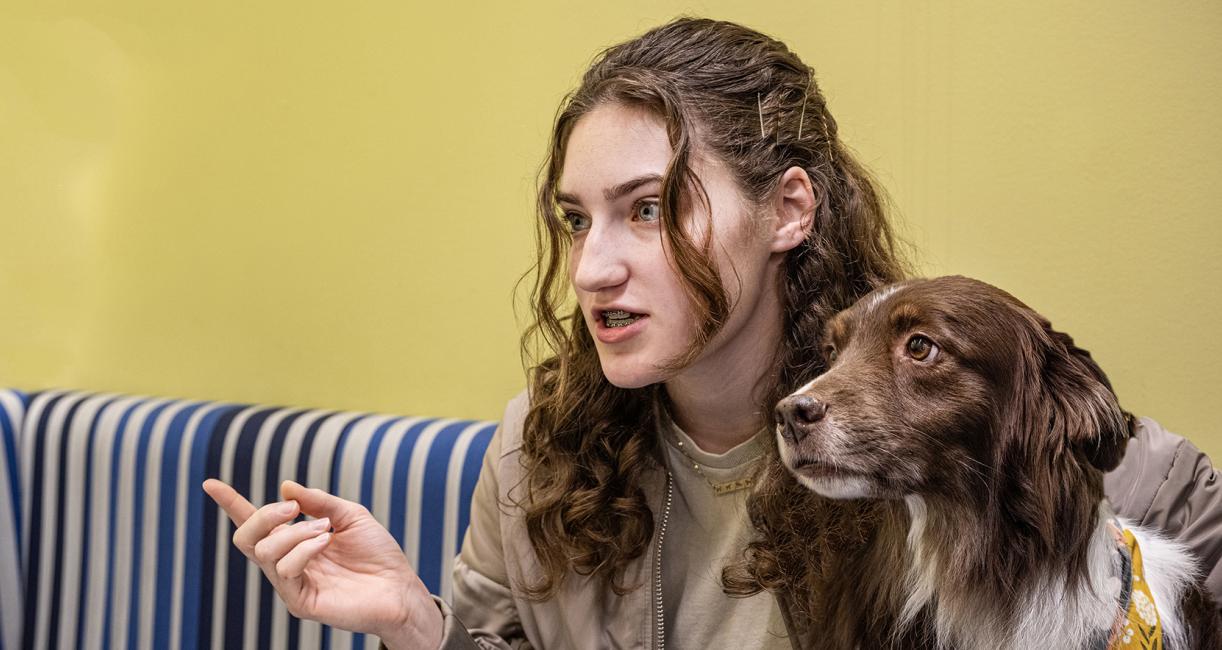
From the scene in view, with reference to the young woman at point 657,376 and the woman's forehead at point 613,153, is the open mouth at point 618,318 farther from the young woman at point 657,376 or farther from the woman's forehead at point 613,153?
the woman's forehead at point 613,153

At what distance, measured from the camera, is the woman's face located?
1.40 m

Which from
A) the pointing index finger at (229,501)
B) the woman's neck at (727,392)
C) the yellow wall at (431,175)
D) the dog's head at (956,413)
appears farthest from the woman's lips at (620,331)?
the yellow wall at (431,175)

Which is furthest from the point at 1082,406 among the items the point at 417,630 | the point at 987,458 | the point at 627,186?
the point at 417,630

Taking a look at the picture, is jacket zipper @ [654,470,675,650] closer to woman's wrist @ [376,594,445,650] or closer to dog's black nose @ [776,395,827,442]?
woman's wrist @ [376,594,445,650]

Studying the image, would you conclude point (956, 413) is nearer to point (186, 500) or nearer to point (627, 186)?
point (627, 186)

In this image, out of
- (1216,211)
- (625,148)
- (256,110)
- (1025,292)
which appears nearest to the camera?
(625,148)

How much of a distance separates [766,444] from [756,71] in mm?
489

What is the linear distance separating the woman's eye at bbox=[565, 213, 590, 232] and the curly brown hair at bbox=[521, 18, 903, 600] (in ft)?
0.24

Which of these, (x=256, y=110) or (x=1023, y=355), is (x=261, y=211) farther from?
(x=1023, y=355)

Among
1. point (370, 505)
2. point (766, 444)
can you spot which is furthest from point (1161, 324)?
point (370, 505)

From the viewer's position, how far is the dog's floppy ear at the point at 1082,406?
1025 millimetres

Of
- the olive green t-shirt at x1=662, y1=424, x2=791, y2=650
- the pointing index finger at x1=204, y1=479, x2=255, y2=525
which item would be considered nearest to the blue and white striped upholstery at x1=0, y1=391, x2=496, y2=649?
the olive green t-shirt at x1=662, y1=424, x2=791, y2=650

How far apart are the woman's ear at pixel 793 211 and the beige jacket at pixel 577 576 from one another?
1.26 ft

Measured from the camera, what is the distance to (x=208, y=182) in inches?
108
